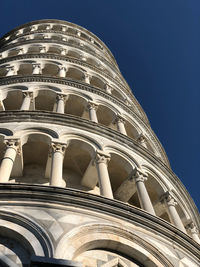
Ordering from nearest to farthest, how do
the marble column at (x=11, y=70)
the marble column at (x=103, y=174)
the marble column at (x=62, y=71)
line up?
the marble column at (x=103, y=174)
the marble column at (x=11, y=70)
the marble column at (x=62, y=71)

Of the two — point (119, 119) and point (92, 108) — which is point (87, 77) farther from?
point (92, 108)

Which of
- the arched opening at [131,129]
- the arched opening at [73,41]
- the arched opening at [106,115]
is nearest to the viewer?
the arched opening at [106,115]

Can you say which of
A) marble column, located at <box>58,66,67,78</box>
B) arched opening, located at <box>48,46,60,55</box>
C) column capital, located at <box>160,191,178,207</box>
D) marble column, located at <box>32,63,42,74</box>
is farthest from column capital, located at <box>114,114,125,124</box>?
arched opening, located at <box>48,46,60,55</box>

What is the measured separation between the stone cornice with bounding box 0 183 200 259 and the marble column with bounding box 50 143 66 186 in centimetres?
114

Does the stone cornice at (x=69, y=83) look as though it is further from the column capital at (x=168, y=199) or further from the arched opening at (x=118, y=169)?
the column capital at (x=168, y=199)

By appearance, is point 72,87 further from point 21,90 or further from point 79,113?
point 21,90

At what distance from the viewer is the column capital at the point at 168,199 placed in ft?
44.1

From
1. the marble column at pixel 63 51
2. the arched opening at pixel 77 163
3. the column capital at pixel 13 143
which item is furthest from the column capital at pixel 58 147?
the marble column at pixel 63 51

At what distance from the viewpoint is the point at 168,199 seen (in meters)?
13.6

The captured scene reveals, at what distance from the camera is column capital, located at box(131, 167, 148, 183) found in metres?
12.9

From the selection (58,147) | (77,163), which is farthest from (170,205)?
(58,147)

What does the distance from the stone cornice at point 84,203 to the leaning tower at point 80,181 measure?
0.08 ft

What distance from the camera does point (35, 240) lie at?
7.59 m

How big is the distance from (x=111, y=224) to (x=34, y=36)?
82.2 feet
